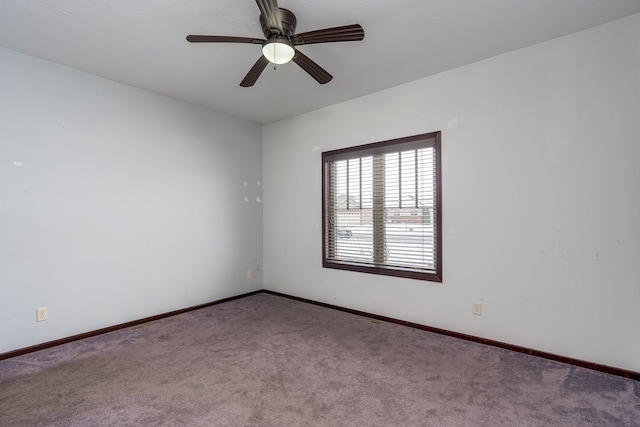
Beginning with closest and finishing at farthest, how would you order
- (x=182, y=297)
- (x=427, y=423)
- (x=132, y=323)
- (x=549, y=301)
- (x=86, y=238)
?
(x=427, y=423) → (x=549, y=301) → (x=86, y=238) → (x=132, y=323) → (x=182, y=297)

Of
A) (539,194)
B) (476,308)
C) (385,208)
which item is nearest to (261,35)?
(385,208)

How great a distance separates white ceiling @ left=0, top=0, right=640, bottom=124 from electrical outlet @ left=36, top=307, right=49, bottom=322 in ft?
7.45

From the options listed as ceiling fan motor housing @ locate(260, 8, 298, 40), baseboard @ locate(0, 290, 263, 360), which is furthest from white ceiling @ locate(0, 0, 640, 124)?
baseboard @ locate(0, 290, 263, 360)

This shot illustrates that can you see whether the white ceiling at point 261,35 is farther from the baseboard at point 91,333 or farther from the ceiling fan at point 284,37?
the baseboard at point 91,333

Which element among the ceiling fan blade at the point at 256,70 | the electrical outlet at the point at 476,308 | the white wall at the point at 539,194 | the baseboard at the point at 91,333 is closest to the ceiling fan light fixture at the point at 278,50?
the ceiling fan blade at the point at 256,70

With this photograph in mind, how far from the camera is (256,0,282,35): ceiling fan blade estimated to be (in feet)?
5.53

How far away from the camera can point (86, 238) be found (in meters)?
3.04

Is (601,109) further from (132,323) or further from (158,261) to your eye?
(132,323)

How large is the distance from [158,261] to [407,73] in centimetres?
345

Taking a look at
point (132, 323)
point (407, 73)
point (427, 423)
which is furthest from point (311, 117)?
point (427, 423)

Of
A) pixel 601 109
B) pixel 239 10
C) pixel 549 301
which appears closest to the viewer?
pixel 239 10

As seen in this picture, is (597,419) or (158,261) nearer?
(597,419)

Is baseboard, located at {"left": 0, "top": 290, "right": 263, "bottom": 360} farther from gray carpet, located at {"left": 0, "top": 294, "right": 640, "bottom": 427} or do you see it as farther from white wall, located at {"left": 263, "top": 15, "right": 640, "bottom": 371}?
white wall, located at {"left": 263, "top": 15, "right": 640, "bottom": 371}

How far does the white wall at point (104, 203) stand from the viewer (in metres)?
2.66
